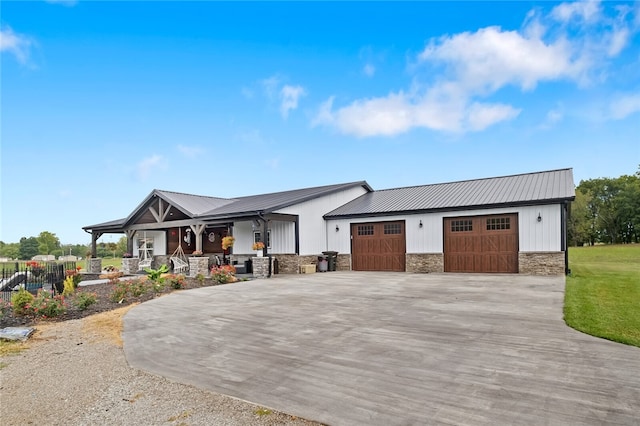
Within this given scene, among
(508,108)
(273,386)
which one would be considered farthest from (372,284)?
(508,108)

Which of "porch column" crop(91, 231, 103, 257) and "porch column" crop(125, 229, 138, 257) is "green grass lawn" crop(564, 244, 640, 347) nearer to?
"porch column" crop(125, 229, 138, 257)

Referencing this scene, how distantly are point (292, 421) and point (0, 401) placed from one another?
2936 mm

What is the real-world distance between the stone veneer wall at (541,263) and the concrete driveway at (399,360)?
20.7 feet

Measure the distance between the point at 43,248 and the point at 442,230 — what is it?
57.1 metres

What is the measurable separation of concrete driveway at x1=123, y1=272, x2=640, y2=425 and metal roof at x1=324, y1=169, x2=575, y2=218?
7270mm

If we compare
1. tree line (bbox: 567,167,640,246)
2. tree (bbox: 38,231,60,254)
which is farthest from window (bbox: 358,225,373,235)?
tree (bbox: 38,231,60,254)

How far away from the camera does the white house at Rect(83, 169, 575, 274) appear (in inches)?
561

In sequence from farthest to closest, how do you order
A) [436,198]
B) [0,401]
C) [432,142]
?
[432,142], [436,198], [0,401]

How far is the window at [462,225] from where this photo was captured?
15625 millimetres

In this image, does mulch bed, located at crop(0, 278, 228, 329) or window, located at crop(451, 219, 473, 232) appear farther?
window, located at crop(451, 219, 473, 232)

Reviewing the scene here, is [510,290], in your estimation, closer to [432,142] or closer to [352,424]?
→ [352,424]

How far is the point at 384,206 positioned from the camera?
1833cm

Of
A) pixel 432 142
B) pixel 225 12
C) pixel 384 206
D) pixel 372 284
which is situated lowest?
pixel 372 284

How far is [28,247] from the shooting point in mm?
63812
